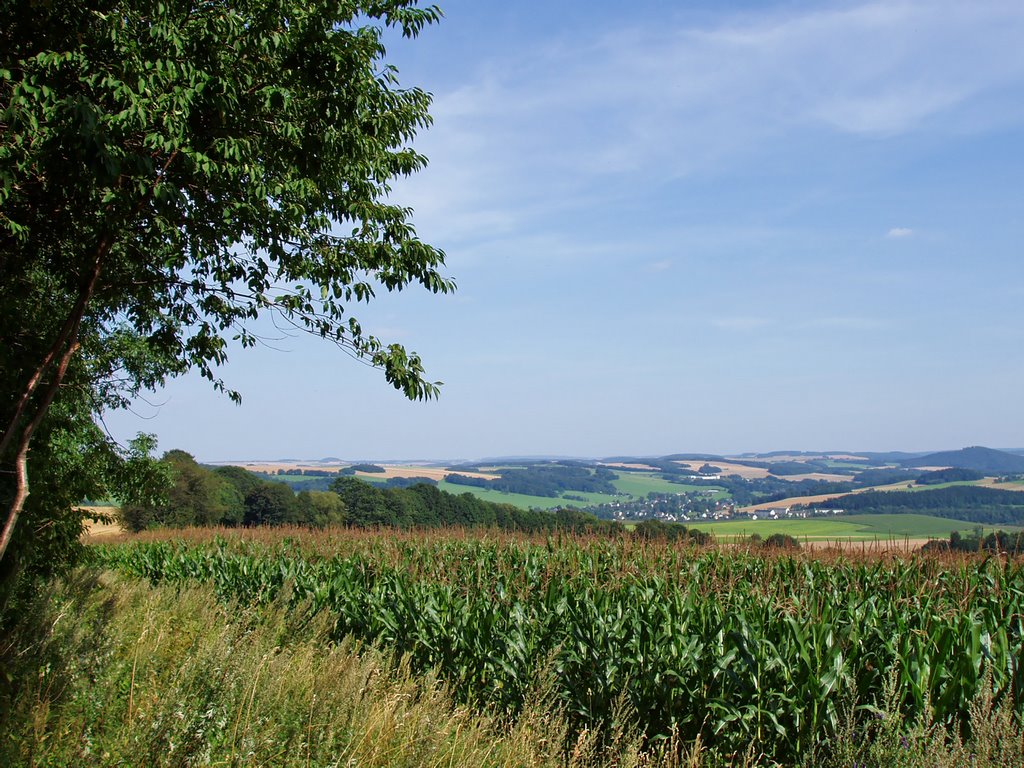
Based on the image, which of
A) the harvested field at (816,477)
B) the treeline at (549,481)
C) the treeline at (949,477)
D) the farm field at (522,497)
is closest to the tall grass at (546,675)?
the farm field at (522,497)

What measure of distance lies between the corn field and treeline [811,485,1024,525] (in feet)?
196

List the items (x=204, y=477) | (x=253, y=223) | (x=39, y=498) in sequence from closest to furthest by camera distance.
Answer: (x=253, y=223) < (x=39, y=498) < (x=204, y=477)

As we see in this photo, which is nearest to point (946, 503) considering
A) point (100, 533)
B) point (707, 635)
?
point (100, 533)

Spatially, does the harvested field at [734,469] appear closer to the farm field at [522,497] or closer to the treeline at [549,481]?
the treeline at [549,481]

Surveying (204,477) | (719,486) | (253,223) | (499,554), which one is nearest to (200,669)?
(253,223)

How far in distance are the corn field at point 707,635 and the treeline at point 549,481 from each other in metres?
74.5

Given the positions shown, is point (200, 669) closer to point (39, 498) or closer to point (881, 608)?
point (39, 498)

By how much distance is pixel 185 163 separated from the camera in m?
5.49

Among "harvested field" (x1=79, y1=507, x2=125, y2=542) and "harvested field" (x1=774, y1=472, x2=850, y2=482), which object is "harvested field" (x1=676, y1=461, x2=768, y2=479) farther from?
"harvested field" (x1=79, y1=507, x2=125, y2=542)

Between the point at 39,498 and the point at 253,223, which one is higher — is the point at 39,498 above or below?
below

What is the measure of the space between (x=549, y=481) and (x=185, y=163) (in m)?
91.2

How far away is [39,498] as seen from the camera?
7.97 m

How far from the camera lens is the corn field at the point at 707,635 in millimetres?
5285

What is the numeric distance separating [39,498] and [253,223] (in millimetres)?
4429
